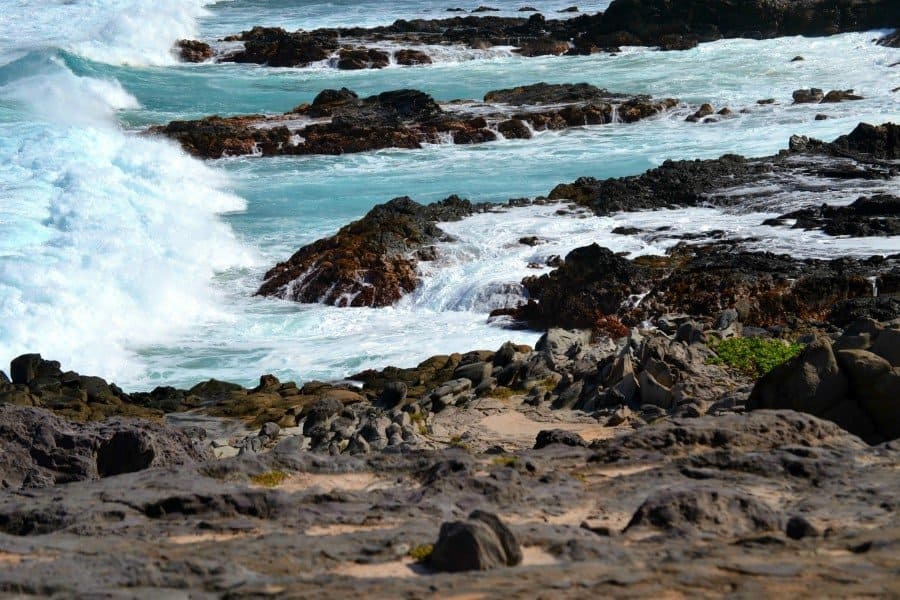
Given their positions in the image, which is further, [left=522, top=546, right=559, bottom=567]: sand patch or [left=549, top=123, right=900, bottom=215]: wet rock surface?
[left=549, top=123, right=900, bottom=215]: wet rock surface

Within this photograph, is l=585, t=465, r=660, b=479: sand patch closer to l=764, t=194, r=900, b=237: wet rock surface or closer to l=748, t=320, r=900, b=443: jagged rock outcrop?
l=748, t=320, r=900, b=443: jagged rock outcrop

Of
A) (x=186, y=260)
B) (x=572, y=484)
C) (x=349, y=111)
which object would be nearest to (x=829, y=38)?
(x=349, y=111)

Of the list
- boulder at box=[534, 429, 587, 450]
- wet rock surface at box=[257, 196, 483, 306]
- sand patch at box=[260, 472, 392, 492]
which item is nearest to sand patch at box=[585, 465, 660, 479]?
sand patch at box=[260, 472, 392, 492]

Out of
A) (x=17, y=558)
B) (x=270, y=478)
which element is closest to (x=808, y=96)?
(x=270, y=478)

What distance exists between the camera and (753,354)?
12242 millimetres

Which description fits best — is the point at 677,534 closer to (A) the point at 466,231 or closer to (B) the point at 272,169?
(A) the point at 466,231

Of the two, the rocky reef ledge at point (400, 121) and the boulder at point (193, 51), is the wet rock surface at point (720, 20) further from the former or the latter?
the boulder at point (193, 51)

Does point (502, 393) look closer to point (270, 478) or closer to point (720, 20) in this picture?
point (270, 478)

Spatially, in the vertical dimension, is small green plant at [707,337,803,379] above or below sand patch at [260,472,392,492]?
below

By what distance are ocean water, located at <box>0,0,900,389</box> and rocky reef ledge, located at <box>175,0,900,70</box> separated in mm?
1144

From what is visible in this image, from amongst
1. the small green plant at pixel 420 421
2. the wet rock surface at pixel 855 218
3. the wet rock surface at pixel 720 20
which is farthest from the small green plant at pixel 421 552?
the wet rock surface at pixel 720 20

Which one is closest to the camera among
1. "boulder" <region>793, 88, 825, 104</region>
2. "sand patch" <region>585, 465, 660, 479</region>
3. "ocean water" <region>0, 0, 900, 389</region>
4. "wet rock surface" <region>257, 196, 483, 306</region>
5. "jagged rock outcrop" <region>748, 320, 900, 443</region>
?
"sand patch" <region>585, 465, 660, 479</region>

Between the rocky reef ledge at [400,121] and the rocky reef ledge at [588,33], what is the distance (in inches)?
357

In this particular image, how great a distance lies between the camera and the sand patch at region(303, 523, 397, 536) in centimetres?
597
